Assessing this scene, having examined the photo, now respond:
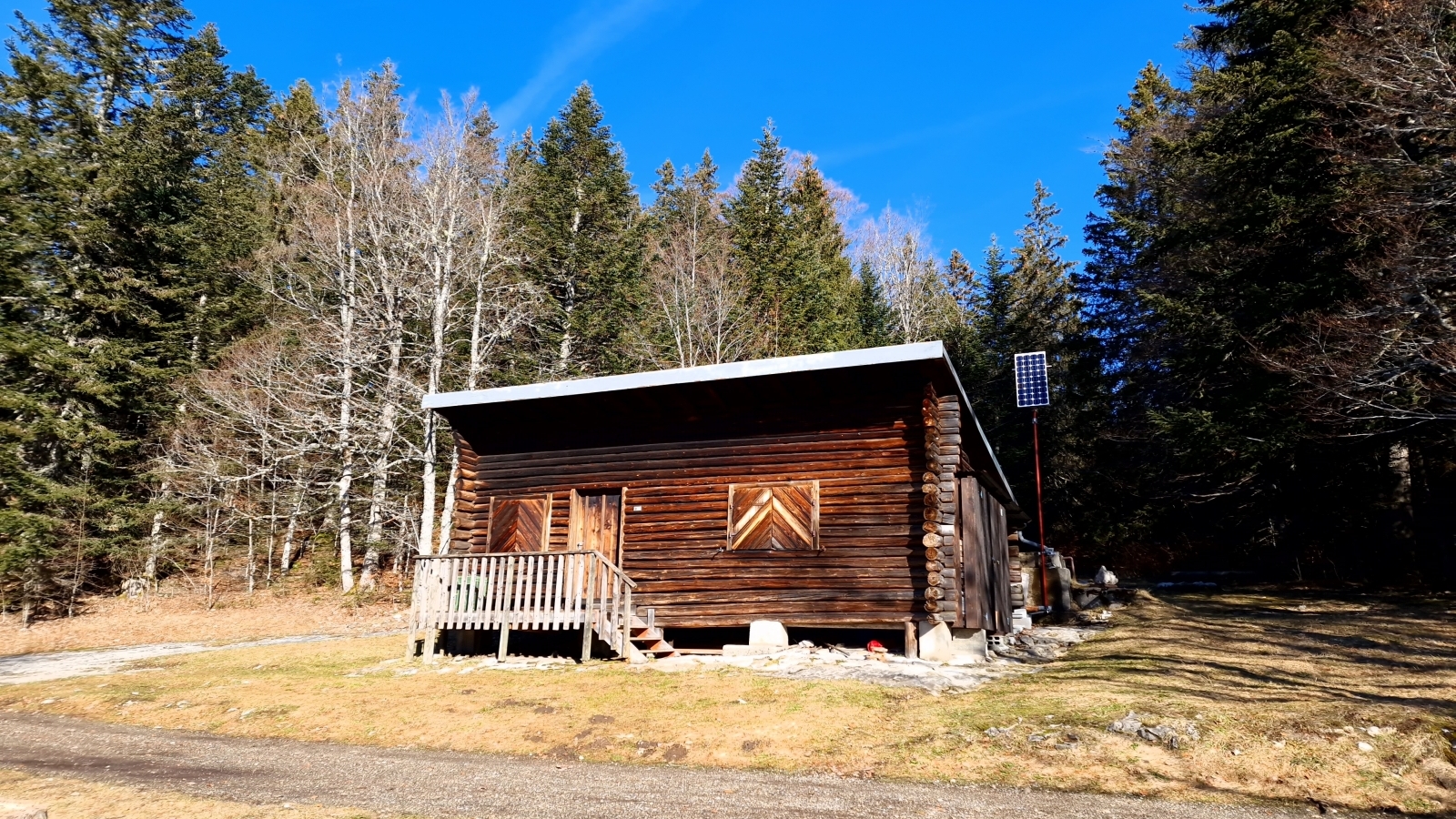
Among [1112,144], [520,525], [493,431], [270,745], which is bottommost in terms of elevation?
[270,745]

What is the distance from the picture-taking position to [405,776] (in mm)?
8016

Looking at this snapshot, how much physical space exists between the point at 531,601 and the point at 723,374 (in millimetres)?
5531

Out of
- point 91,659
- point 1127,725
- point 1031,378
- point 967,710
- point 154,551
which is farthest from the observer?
point 1031,378

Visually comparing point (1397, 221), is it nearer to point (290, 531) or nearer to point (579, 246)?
point (579, 246)

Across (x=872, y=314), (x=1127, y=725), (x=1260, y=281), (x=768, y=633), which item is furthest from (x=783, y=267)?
(x=1127, y=725)

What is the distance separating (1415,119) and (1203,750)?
17.1m

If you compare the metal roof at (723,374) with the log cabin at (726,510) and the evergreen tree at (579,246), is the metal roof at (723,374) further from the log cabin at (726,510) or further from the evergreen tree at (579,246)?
the evergreen tree at (579,246)

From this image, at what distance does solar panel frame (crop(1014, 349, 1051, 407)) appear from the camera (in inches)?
1129

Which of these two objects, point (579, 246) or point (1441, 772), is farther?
point (579, 246)

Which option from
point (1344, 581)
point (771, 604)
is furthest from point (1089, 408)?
point (771, 604)

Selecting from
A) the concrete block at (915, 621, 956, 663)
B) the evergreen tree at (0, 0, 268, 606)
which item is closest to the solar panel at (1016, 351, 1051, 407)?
the concrete block at (915, 621, 956, 663)

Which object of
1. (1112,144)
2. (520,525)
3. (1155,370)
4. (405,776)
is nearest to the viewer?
(405,776)

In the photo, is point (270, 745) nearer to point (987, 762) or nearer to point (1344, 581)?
point (987, 762)

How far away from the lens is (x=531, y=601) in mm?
14742
